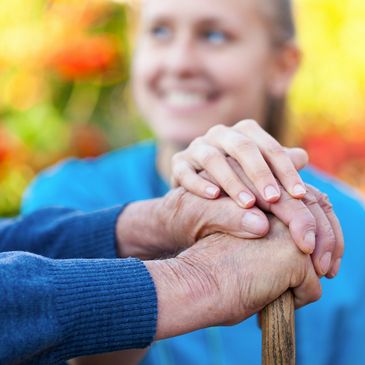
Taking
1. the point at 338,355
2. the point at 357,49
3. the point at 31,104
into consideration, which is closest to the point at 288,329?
the point at 338,355

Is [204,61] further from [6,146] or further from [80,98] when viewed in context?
[80,98]

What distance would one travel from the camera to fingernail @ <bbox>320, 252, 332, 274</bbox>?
910 millimetres

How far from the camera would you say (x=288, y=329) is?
87 cm

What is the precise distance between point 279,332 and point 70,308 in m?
0.24

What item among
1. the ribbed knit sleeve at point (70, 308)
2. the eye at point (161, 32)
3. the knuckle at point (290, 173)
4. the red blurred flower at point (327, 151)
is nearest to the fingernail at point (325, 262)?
the knuckle at point (290, 173)

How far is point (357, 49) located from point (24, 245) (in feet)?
10.2

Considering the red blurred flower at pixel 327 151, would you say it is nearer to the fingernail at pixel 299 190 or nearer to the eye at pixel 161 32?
the eye at pixel 161 32

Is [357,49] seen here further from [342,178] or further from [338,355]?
[338,355]

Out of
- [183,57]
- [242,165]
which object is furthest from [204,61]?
[242,165]

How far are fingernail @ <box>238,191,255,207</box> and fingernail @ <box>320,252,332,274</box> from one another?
0.11m

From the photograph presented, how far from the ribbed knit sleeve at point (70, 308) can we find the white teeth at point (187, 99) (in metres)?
1.11

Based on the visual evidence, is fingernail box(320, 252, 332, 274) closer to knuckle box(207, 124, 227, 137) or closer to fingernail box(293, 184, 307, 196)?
fingernail box(293, 184, 307, 196)

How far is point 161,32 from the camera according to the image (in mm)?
1895

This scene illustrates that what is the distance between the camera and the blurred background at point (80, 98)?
9.02 feet
